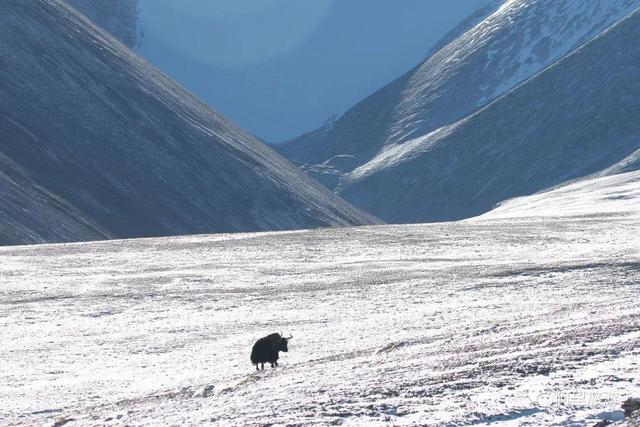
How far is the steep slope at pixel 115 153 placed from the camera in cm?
8888

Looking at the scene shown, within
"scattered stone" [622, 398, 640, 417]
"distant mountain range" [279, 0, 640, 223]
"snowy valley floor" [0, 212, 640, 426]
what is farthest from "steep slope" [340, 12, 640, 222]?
"scattered stone" [622, 398, 640, 417]

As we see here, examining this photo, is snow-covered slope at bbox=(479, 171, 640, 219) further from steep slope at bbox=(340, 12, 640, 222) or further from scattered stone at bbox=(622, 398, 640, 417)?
scattered stone at bbox=(622, 398, 640, 417)

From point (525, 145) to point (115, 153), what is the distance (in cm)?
9322

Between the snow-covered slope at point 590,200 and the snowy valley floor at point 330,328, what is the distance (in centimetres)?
2810

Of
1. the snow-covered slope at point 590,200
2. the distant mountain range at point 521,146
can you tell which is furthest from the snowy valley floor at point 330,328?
the distant mountain range at point 521,146

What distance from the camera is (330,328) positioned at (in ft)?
90.4

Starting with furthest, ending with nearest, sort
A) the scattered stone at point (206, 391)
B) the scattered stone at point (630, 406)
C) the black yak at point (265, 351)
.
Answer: the black yak at point (265, 351) < the scattered stone at point (206, 391) < the scattered stone at point (630, 406)

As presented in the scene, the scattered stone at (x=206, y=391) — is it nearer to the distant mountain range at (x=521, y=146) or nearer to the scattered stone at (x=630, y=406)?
the scattered stone at (x=630, y=406)

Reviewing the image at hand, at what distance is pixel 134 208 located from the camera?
9331 cm

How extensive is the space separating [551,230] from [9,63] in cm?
6939

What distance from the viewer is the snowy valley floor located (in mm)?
13867

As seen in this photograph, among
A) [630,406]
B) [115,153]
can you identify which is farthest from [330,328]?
[115,153]

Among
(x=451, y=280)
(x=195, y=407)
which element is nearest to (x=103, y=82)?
(x=451, y=280)

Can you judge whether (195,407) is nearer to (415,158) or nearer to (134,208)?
(134,208)
